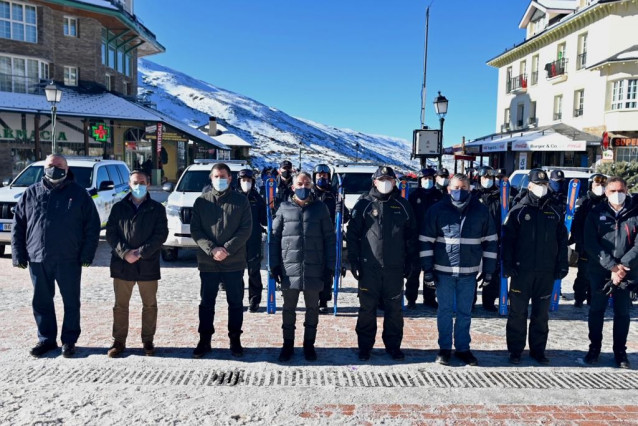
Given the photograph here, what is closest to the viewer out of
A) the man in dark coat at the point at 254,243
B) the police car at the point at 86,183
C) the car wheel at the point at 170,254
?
the man in dark coat at the point at 254,243

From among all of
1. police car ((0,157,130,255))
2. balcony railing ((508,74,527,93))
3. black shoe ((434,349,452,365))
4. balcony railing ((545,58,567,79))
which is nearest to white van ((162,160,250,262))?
police car ((0,157,130,255))

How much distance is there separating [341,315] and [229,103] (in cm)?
10177

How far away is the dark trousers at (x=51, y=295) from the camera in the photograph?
4922mm

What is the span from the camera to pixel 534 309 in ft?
16.7

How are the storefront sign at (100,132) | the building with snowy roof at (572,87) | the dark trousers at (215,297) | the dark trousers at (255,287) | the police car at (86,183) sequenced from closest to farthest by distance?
the dark trousers at (215,297) < the dark trousers at (255,287) < the police car at (86,183) < the building with snowy roof at (572,87) < the storefront sign at (100,132)

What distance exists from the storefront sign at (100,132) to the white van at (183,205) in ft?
57.0

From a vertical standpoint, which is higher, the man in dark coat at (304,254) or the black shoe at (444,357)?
the man in dark coat at (304,254)

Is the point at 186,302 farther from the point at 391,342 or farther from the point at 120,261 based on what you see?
the point at 391,342

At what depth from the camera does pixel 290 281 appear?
495 cm

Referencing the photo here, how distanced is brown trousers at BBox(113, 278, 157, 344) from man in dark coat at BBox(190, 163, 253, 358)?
0.52 m

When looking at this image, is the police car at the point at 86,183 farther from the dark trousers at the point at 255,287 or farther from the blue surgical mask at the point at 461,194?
the blue surgical mask at the point at 461,194

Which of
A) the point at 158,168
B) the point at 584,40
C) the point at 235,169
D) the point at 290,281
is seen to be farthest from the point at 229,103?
the point at 290,281

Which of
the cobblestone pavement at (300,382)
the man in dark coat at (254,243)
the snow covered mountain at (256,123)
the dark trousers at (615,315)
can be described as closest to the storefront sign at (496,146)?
the cobblestone pavement at (300,382)

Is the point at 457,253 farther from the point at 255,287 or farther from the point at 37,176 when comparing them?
the point at 37,176
